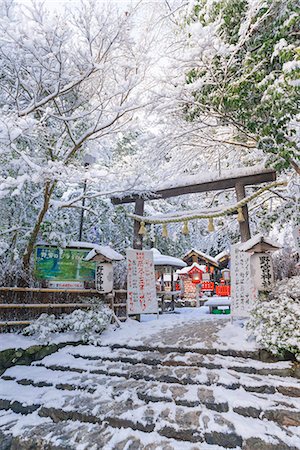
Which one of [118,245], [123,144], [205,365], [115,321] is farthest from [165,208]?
[205,365]

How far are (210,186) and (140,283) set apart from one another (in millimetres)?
3901

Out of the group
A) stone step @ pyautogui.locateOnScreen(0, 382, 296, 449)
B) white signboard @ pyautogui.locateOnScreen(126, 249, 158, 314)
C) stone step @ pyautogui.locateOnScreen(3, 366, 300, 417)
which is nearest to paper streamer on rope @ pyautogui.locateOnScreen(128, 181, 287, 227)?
white signboard @ pyautogui.locateOnScreen(126, 249, 158, 314)

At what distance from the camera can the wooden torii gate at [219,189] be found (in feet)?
26.2

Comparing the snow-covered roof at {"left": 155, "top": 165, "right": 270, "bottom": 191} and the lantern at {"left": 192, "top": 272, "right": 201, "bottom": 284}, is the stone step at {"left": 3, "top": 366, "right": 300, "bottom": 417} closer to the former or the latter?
the snow-covered roof at {"left": 155, "top": 165, "right": 270, "bottom": 191}

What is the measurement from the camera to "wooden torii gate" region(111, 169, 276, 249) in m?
8.00

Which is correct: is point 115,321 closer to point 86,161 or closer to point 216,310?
point 86,161

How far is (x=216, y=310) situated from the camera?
1423 cm

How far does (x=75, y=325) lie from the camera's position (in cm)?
710

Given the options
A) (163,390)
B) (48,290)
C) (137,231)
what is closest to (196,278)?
(137,231)

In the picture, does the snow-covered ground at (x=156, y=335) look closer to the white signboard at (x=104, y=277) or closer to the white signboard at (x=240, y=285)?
the white signboard at (x=240, y=285)

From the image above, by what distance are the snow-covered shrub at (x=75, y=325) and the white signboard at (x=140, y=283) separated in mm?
1355

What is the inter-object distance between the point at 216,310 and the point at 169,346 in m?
8.84

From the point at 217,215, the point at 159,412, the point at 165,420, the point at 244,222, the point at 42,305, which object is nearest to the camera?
the point at 165,420

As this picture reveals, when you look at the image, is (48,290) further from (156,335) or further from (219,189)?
(219,189)
